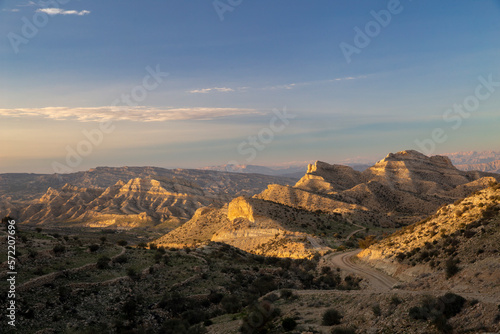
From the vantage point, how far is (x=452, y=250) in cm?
3209

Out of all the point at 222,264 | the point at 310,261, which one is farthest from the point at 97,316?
the point at 310,261

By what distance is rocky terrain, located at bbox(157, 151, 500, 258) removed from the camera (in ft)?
236

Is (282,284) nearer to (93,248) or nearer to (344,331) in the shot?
(344,331)

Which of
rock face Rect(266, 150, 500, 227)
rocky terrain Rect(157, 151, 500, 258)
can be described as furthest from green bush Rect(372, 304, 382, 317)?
rock face Rect(266, 150, 500, 227)

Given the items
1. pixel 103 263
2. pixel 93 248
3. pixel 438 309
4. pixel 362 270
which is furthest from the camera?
pixel 362 270

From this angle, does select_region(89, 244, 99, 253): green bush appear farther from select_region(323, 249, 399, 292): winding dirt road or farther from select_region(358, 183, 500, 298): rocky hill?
select_region(358, 183, 500, 298): rocky hill

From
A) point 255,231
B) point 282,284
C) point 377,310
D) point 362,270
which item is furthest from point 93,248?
point 255,231

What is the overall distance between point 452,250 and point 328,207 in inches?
3048

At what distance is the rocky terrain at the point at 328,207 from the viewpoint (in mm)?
72000

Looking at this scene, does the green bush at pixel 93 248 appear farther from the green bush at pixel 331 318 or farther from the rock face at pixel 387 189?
the rock face at pixel 387 189

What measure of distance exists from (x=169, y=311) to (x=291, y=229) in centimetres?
4945

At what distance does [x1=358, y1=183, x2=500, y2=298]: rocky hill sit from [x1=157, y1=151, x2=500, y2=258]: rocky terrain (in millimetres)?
17481

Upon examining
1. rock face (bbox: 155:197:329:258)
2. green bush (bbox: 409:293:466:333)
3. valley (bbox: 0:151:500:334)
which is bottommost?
rock face (bbox: 155:197:329:258)

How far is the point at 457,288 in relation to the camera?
21641mm
